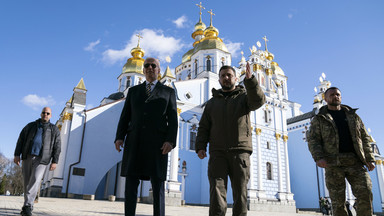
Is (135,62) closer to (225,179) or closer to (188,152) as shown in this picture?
(188,152)

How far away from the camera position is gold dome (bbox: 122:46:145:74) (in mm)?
Answer: 34250

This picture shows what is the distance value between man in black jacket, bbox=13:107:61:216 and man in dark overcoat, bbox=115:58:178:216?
2385 mm

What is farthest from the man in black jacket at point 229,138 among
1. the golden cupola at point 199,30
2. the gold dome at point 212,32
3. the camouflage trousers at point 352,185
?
the golden cupola at point 199,30

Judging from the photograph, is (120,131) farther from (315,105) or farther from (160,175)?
(315,105)

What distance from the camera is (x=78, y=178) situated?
2034 cm

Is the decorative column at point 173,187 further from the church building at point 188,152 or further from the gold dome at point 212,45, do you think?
the gold dome at point 212,45

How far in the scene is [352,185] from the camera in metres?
3.91

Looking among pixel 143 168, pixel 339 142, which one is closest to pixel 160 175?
pixel 143 168

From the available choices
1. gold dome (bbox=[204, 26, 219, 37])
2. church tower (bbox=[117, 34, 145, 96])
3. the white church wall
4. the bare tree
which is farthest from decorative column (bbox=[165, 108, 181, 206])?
the bare tree

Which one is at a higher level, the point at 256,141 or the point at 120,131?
the point at 256,141

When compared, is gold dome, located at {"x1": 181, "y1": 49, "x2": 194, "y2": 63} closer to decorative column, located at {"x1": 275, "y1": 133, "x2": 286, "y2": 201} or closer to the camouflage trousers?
decorative column, located at {"x1": 275, "y1": 133, "x2": 286, "y2": 201}

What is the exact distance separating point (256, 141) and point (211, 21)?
14.6 m

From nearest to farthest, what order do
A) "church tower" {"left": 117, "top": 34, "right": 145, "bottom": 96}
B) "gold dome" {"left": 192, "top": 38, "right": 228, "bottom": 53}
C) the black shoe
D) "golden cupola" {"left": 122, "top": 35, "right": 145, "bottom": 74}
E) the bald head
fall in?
the bald head → the black shoe → "gold dome" {"left": 192, "top": 38, "right": 228, "bottom": 53} → "church tower" {"left": 117, "top": 34, "right": 145, "bottom": 96} → "golden cupola" {"left": 122, "top": 35, "right": 145, "bottom": 74}

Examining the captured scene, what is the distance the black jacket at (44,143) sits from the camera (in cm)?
533
